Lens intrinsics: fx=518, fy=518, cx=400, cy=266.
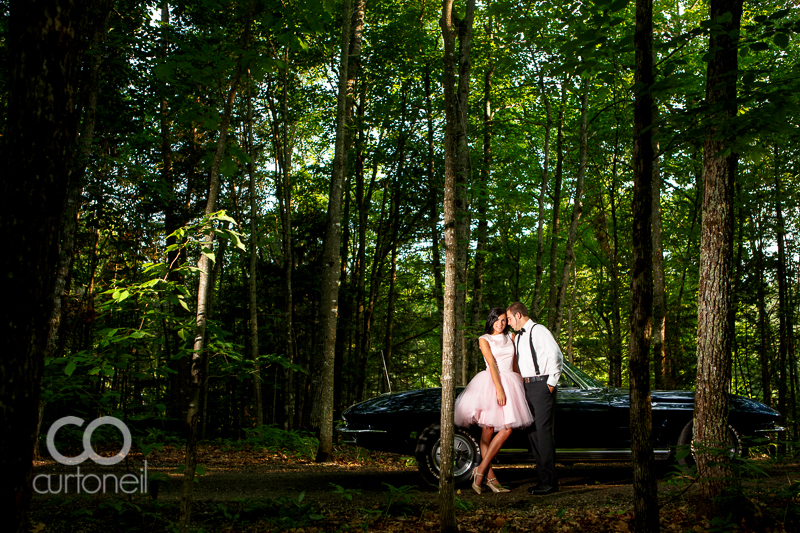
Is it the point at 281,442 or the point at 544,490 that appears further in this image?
the point at 281,442

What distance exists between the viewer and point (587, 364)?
87.4 ft

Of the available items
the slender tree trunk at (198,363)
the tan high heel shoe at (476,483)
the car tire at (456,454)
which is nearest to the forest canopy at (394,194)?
the car tire at (456,454)

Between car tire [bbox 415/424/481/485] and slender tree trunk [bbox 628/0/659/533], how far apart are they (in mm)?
2563

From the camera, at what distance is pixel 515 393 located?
6301 millimetres

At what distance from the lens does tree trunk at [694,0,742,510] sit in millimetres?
4773

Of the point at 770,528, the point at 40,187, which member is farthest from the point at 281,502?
the point at 770,528

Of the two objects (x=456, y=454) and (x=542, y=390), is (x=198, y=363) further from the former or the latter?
(x=542, y=390)

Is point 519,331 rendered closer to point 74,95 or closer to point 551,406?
point 551,406

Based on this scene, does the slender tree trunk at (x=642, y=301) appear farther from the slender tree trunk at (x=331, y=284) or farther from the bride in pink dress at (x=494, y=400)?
the slender tree trunk at (x=331, y=284)

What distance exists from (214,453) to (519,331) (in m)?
6.80

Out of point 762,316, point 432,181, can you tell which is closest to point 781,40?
point 762,316

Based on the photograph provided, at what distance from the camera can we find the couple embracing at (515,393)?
605cm

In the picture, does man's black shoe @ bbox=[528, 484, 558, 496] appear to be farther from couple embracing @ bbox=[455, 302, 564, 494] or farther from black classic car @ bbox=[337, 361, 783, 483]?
black classic car @ bbox=[337, 361, 783, 483]

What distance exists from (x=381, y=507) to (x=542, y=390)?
2249 mm
